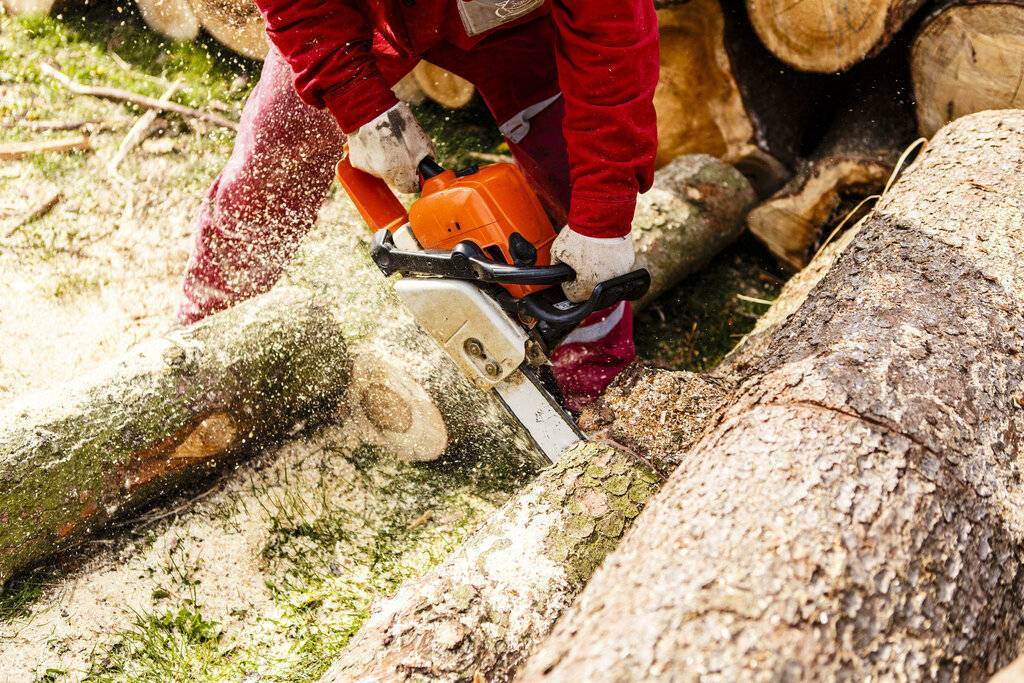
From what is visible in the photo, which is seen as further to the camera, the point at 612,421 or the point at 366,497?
the point at 366,497

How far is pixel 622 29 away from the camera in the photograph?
Answer: 5.46ft

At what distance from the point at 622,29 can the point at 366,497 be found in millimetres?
1538

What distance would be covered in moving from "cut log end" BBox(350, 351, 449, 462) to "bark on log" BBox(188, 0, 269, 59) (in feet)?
7.18

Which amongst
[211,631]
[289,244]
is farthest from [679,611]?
[289,244]

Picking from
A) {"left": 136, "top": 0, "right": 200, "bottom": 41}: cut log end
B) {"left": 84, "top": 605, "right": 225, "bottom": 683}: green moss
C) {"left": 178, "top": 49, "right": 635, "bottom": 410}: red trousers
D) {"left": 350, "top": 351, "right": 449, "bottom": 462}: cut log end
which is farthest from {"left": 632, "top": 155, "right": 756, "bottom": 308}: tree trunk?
{"left": 136, "top": 0, "right": 200, "bottom": 41}: cut log end

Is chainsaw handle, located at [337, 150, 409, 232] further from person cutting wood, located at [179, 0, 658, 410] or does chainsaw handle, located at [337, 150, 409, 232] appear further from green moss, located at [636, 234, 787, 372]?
green moss, located at [636, 234, 787, 372]

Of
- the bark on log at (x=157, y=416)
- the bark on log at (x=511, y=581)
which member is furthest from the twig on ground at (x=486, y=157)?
the bark on log at (x=511, y=581)

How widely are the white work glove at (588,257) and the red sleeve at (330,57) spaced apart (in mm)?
626

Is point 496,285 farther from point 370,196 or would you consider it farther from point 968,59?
point 968,59

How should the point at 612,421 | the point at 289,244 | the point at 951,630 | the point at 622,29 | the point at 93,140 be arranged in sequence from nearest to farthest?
the point at 951,630 → the point at 622,29 → the point at 612,421 → the point at 289,244 → the point at 93,140

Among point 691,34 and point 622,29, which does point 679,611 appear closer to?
point 622,29

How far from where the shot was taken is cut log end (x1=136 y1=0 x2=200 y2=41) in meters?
3.97

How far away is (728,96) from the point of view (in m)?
3.13

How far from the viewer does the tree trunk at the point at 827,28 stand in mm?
2514
